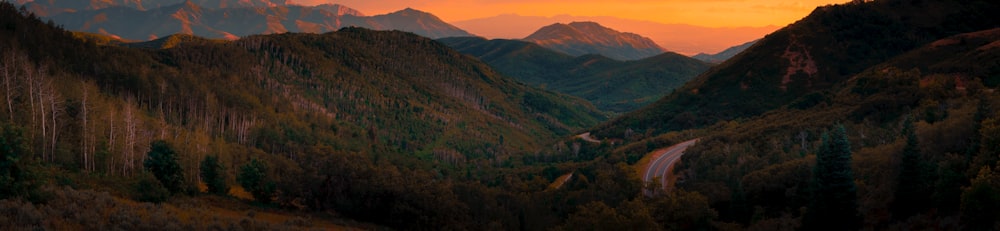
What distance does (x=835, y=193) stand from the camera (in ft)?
171

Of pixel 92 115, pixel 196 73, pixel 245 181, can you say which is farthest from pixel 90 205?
pixel 196 73

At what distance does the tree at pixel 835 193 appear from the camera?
170ft

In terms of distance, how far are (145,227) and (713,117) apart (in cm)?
17506

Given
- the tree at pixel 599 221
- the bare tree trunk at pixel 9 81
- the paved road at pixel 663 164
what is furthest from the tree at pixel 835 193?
the bare tree trunk at pixel 9 81

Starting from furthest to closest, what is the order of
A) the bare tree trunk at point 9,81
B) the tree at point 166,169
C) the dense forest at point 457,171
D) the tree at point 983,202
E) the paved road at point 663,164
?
1. the paved road at point 663,164
2. the bare tree trunk at point 9,81
3. the tree at point 166,169
4. the dense forest at point 457,171
5. the tree at point 983,202

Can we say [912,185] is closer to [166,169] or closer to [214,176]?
[166,169]

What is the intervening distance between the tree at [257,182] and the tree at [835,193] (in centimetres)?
6782

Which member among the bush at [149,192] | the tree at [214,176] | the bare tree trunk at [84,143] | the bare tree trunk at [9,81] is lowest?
the tree at [214,176]

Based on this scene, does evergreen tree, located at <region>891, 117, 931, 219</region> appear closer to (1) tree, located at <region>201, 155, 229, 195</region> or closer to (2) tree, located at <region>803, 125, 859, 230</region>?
(2) tree, located at <region>803, 125, 859, 230</region>

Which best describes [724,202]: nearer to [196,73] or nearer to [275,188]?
[275,188]

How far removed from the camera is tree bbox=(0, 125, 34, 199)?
42.3m

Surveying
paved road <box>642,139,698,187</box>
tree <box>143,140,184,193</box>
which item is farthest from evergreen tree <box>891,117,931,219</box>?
tree <box>143,140,184,193</box>

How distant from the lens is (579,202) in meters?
92.6

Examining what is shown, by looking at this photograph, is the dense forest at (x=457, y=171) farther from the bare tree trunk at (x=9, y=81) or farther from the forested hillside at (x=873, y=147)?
the bare tree trunk at (x=9, y=81)
